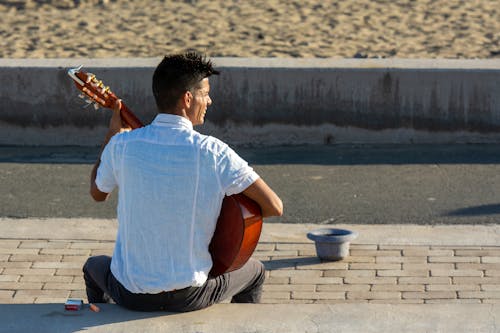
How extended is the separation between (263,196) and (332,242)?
2009 millimetres

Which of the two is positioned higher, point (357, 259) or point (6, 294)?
point (6, 294)

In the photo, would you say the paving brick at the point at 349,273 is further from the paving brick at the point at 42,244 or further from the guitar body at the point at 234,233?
the guitar body at the point at 234,233

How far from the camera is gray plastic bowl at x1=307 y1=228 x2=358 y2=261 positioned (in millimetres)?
5988

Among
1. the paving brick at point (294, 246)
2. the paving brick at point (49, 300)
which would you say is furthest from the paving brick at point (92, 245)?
the paving brick at point (294, 246)

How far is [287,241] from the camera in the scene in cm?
648

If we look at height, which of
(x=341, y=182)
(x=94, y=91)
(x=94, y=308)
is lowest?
(x=341, y=182)

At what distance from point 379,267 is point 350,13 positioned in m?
7.54

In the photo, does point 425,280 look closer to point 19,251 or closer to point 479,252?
point 479,252

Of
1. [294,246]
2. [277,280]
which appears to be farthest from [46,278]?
[294,246]

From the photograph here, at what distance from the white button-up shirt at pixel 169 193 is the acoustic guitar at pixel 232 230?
44mm

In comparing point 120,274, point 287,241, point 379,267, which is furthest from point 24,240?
point 120,274

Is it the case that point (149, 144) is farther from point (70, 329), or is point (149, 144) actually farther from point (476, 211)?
point (476, 211)

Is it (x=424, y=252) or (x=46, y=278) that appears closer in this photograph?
(x=46, y=278)

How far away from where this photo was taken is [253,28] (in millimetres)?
12477
